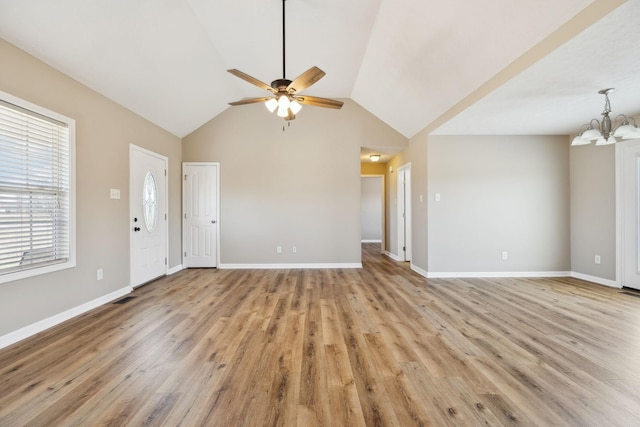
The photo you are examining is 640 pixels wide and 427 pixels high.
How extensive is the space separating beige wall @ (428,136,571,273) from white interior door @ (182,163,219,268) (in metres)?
4.14

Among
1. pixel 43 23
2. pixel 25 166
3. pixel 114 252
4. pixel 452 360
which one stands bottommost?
pixel 452 360

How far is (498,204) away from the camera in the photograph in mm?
4648

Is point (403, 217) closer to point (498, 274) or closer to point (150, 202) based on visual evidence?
point (498, 274)

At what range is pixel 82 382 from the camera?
1783mm

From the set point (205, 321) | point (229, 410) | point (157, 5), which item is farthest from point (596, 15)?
point (205, 321)

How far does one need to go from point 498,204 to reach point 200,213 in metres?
5.59

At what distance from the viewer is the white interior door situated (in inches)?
213

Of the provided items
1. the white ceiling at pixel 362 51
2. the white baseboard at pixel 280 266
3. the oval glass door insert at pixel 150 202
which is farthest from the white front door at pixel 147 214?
the white baseboard at pixel 280 266

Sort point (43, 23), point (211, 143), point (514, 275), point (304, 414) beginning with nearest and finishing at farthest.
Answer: point (304, 414) → point (43, 23) → point (514, 275) → point (211, 143)

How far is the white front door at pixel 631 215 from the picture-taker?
3.77 metres

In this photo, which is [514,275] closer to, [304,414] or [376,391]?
[376,391]

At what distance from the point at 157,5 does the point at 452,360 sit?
4.37 meters

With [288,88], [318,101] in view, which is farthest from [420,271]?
[288,88]

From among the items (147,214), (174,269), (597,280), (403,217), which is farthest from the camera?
(403,217)
